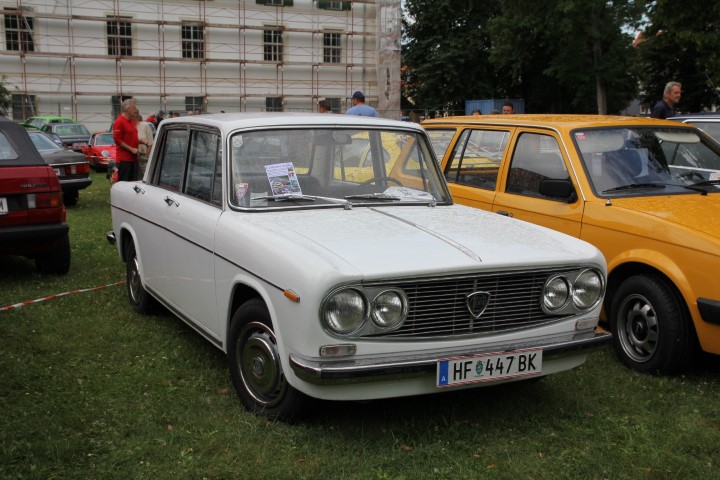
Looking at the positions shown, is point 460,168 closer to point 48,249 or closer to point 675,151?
point 675,151

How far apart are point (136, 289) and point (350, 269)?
3510 millimetres

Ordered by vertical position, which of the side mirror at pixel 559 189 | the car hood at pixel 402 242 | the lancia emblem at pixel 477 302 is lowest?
→ the lancia emblem at pixel 477 302

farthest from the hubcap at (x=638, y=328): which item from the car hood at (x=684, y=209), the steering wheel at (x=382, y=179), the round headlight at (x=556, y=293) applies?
the steering wheel at (x=382, y=179)

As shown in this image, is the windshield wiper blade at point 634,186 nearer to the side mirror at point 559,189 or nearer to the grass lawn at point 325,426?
the side mirror at point 559,189

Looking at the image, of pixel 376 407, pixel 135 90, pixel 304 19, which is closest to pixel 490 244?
pixel 376 407

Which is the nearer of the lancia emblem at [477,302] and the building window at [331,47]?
the lancia emblem at [477,302]

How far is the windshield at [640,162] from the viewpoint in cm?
595

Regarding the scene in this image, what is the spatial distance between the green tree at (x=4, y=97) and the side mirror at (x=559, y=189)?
32966 mm

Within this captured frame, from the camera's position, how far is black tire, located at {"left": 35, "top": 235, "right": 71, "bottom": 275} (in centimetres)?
816

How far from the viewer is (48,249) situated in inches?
312

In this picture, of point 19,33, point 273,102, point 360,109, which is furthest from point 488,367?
point 273,102

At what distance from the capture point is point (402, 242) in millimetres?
4168

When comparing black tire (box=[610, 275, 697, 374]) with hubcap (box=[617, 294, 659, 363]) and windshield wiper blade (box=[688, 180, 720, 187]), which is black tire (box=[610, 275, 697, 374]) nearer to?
hubcap (box=[617, 294, 659, 363])

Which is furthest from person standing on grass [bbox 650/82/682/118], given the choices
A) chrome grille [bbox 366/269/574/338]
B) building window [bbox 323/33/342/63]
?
building window [bbox 323/33/342/63]
